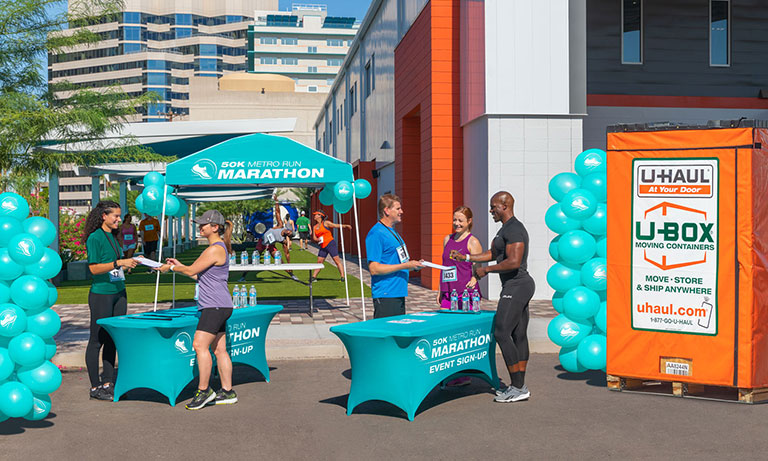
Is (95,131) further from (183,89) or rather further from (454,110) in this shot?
(183,89)

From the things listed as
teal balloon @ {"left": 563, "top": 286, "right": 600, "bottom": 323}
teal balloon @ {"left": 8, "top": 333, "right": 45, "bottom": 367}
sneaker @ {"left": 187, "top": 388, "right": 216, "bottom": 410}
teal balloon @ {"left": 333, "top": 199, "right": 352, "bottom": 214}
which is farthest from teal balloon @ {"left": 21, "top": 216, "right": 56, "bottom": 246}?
teal balloon @ {"left": 333, "top": 199, "right": 352, "bottom": 214}

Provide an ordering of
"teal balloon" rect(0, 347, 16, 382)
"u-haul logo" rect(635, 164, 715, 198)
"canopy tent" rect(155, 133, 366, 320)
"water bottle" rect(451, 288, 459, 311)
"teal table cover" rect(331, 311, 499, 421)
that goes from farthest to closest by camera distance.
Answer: "canopy tent" rect(155, 133, 366, 320) → "water bottle" rect(451, 288, 459, 311) → "u-haul logo" rect(635, 164, 715, 198) → "teal table cover" rect(331, 311, 499, 421) → "teal balloon" rect(0, 347, 16, 382)

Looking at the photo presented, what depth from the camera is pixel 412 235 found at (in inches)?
848

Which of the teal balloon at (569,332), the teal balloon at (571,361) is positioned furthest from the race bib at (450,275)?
the teal balloon at (571,361)

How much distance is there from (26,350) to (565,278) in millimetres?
5525

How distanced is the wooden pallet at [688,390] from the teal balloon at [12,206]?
5714 millimetres

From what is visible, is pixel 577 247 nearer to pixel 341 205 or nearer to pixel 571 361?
pixel 571 361

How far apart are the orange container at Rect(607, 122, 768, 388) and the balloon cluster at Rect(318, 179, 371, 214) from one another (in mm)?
5610

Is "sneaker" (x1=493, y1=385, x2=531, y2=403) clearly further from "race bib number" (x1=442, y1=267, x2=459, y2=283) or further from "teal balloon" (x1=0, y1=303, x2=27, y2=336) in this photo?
"teal balloon" (x1=0, y1=303, x2=27, y2=336)

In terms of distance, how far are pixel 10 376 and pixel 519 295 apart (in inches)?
173

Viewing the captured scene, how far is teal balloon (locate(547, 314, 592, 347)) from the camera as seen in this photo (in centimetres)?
859

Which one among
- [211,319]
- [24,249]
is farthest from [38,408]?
[211,319]

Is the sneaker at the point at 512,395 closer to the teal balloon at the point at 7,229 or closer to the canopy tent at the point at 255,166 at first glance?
the teal balloon at the point at 7,229

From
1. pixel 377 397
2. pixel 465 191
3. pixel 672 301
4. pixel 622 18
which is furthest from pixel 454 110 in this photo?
pixel 377 397
